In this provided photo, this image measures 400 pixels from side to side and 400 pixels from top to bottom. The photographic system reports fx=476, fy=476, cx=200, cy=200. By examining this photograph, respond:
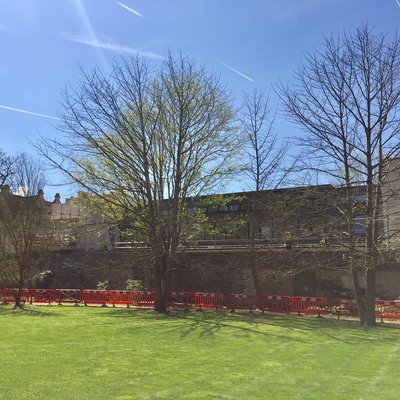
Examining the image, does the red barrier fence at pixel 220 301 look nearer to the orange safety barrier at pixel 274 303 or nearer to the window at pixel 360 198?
the orange safety barrier at pixel 274 303

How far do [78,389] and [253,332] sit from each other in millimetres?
8104

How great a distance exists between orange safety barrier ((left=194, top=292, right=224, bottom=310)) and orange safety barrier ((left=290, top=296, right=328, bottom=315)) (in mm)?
3933

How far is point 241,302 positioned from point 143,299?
5555 mm

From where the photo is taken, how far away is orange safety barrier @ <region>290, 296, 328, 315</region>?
20.9 metres

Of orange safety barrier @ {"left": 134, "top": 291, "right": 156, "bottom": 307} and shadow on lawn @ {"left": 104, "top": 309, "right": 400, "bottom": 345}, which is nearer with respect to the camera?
shadow on lawn @ {"left": 104, "top": 309, "right": 400, "bottom": 345}

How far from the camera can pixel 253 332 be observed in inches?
543

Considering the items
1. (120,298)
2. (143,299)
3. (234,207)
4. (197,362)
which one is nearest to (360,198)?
(197,362)

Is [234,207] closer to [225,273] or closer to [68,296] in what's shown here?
[225,273]

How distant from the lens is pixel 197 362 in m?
8.73

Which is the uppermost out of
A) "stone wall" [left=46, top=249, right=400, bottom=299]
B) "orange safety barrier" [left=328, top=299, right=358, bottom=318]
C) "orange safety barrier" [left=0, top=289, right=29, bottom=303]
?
"stone wall" [left=46, top=249, right=400, bottom=299]

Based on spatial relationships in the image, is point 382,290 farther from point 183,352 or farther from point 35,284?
point 35,284

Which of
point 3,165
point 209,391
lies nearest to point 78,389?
point 209,391

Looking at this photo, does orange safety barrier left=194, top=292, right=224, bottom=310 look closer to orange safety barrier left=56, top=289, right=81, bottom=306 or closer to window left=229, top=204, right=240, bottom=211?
orange safety barrier left=56, top=289, right=81, bottom=306

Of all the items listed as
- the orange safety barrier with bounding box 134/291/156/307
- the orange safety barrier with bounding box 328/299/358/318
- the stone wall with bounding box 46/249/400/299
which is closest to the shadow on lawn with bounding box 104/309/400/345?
the orange safety barrier with bounding box 328/299/358/318
